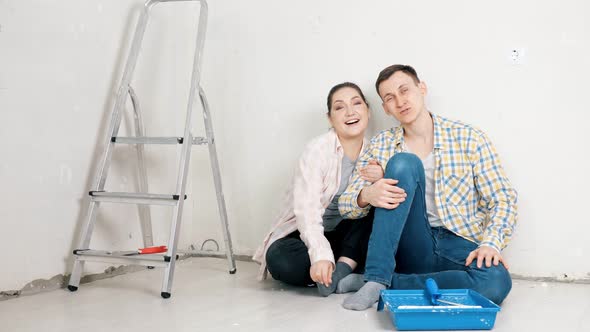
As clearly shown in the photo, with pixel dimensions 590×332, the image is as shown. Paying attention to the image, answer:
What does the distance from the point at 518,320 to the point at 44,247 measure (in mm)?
1666

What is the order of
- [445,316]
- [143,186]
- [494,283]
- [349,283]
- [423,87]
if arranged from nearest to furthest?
[445,316] < [494,283] < [349,283] < [423,87] < [143,186]

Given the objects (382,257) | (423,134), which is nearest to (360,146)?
(423,134)

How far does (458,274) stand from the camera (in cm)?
190

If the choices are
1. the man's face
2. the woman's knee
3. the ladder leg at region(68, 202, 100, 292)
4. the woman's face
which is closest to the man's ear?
the man's face

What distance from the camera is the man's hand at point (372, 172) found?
6.89 feet

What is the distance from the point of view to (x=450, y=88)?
Answer: 2.34m

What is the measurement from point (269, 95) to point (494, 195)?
3.79ft

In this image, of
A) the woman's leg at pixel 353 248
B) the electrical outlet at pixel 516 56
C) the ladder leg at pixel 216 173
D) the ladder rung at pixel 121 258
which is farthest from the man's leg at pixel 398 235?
the ladder leg at pixel 216 173

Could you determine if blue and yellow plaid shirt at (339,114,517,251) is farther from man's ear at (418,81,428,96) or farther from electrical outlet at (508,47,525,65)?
electrical outlet at (508,47,525,65)

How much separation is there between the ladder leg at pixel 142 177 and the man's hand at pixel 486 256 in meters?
1.46

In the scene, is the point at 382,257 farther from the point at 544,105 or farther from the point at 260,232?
the point at 260,232

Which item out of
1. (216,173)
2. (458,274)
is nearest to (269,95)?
(216,173)

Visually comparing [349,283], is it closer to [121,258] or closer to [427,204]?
[427,204]

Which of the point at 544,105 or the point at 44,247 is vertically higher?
the point at 544,105
